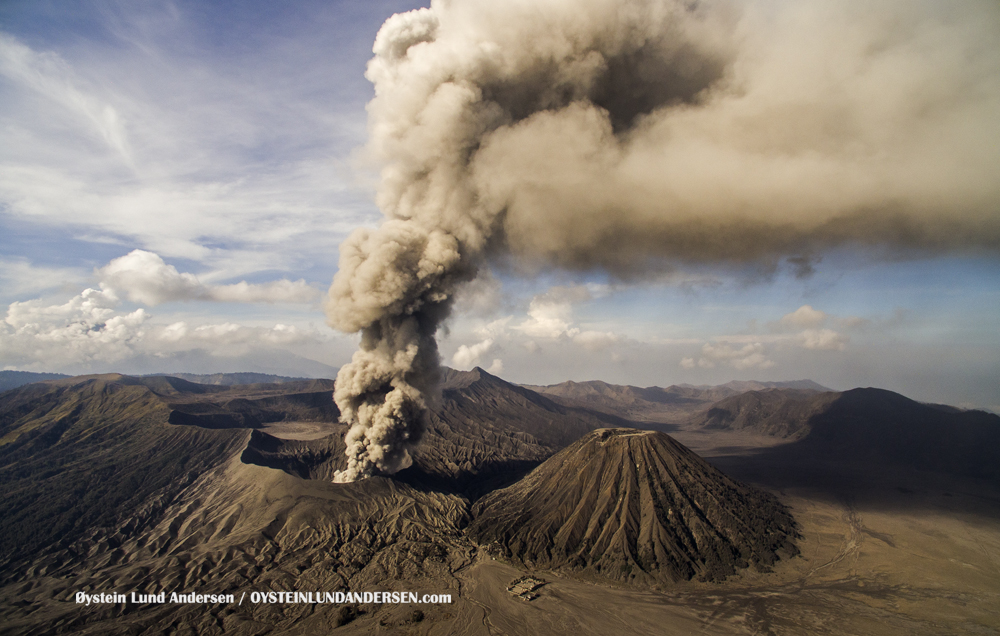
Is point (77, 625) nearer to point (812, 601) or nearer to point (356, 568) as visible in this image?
point (356, 568)

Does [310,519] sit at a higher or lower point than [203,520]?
higher

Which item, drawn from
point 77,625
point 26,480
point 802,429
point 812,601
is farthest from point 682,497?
point 802,429

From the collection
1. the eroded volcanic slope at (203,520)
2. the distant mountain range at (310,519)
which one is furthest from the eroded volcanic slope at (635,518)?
the eroded volcanic slope at (203,520)

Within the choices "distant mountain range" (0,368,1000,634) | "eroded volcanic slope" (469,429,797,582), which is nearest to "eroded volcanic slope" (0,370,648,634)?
"distant mountain range" (0,368,1000,634)

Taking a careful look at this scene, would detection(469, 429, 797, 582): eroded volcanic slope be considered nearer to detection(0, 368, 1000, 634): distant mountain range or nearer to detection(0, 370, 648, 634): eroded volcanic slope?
detection(0, 368, 1000, 634): distant mountain range

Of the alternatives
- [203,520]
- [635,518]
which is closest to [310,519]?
[203,520]

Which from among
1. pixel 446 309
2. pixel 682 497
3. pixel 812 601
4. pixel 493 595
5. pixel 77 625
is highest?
pixel 446 309

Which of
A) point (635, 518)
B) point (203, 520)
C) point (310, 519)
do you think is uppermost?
point (635, 518)

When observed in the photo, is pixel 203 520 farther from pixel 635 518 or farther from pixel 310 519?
pixel 635 518

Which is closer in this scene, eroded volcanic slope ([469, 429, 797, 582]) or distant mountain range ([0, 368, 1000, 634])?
distant mountain range ([0, 368, 1000, 634])
